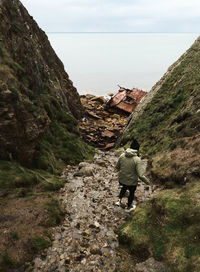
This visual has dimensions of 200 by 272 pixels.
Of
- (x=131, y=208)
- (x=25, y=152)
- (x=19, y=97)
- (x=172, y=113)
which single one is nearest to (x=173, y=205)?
(x=131, y=208)

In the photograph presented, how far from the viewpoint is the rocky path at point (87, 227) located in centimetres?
678

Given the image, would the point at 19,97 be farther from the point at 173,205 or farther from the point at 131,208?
the point at 173,205

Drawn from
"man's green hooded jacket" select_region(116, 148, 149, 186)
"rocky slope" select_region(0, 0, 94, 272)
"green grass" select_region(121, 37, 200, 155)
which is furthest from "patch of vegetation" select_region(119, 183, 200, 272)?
"green grass" select_region(121, 37, 200, 155)

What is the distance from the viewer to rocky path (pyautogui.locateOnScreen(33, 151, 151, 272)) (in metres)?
6.78

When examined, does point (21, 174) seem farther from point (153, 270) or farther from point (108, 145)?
point (108, 145)

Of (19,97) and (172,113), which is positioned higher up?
(172,113)

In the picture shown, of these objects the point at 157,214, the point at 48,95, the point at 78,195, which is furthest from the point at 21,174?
the point at 48,95

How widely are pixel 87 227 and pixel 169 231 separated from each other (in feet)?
9.94

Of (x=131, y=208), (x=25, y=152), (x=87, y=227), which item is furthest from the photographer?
(x=25, y=152)

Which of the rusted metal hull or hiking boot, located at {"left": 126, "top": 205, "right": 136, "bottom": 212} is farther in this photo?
the rusted metal hull

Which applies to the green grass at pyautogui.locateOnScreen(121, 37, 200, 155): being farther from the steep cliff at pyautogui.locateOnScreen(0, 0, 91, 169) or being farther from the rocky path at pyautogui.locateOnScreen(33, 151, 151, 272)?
the steep cliff at pyautogui.locateOnScreen(0, 0, 91, 169)

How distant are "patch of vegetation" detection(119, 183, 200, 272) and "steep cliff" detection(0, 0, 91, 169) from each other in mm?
7217

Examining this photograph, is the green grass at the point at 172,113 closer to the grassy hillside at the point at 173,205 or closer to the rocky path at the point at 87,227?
the grassy hillside at the point at 173,205

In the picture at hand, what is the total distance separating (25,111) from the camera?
13.4 meters
